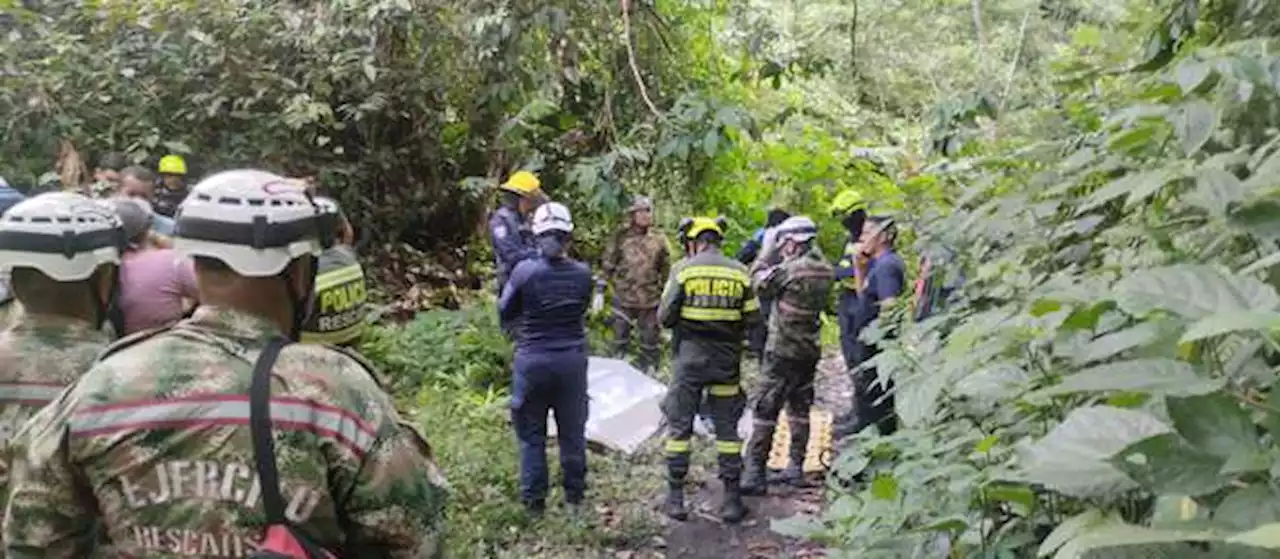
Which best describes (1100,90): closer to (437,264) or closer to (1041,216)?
(1041,216)

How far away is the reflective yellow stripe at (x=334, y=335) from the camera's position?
3.68m

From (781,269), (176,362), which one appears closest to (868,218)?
(781,269)

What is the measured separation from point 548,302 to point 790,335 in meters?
1.75

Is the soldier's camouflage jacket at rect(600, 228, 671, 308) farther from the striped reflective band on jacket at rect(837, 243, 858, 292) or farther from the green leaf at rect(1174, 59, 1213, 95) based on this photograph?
the green leaf at rect(1174, 59, 1213, 95)

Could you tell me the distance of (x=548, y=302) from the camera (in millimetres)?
6293

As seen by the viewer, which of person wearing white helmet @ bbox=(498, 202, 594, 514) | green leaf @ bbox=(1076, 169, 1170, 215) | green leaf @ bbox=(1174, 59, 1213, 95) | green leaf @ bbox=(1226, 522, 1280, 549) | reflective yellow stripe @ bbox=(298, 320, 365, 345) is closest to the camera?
green leaf @ bbox=(1226, 522, 1280, 549)

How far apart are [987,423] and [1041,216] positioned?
0.71 m

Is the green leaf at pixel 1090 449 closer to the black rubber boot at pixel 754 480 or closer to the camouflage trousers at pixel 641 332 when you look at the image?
the black rubber boot at pixel 754 480

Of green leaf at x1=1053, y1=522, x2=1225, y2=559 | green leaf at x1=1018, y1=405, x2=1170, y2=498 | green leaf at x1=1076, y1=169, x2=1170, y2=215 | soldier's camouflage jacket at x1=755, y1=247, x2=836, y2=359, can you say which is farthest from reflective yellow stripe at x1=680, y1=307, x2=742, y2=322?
green leaf at x1=1053, y1=522, x2=1225, y2=559

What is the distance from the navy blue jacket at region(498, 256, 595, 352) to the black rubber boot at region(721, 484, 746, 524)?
1354mm

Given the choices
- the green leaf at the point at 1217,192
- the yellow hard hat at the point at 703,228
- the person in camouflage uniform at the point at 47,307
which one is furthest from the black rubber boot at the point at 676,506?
the green leaf at the point at 1217,192

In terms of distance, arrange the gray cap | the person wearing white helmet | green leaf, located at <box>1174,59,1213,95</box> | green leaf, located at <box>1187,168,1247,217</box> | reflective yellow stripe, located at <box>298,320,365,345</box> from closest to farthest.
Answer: green leaf, located at <box>1187,168,1247,217</box> < green leaf, located at <box>1174,59,1213,95</box> < reflective yellow stripe, located at <box>298,320,365,345</box> < the gray cap < the person wearing white helmet

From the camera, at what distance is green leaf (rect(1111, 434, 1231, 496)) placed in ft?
3.92

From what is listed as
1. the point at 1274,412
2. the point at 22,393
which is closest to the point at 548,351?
the point at 22,393
